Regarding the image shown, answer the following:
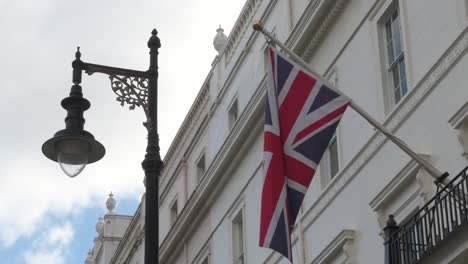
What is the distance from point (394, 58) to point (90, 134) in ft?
24.5

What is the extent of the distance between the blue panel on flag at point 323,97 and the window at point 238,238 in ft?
41.7

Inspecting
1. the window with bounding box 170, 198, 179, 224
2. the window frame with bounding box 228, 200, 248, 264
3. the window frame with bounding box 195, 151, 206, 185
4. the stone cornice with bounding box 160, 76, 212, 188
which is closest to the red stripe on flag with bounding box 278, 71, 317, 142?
the window frame with bounding box 228, 200, 248, 264

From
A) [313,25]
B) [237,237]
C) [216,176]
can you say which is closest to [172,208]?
[216,176]

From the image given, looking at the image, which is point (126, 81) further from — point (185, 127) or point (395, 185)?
point (185, 127)

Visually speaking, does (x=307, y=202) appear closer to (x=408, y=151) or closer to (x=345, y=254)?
(x=345, y=254)

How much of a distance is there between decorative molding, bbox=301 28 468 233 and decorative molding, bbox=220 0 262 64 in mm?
7742

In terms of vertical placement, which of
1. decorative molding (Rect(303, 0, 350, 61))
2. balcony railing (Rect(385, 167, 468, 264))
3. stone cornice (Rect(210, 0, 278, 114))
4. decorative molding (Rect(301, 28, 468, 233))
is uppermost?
stone cornice (Rect(210, 0, 278, 114))

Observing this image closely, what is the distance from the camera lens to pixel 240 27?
31.3 meters

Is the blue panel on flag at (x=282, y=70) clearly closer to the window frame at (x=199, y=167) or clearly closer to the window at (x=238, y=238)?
the window at (x=238, y=238)

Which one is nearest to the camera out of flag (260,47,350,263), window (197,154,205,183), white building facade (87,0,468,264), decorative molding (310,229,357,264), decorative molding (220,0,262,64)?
flag (260,47,350,263)

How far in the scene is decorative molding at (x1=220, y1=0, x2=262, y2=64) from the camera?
99.9ft

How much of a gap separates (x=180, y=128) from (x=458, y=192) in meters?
22.4

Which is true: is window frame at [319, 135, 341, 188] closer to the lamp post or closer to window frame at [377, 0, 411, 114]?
window frame at [377, 0, 411, 114]

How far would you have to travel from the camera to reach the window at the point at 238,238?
29.6 meters
